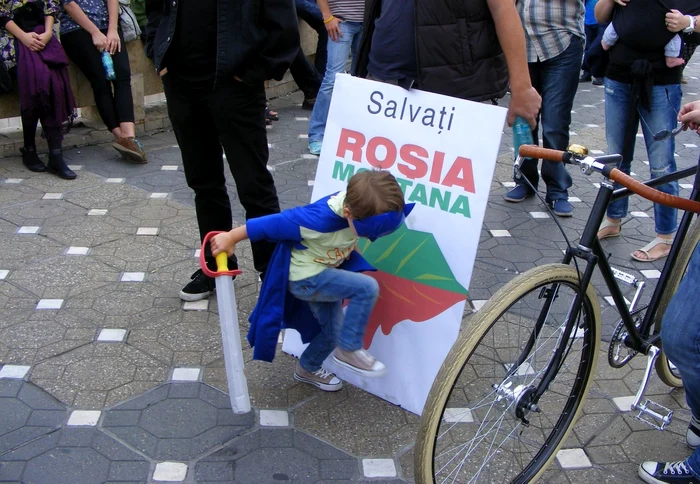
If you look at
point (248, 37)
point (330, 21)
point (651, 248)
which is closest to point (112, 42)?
point (330, 21)

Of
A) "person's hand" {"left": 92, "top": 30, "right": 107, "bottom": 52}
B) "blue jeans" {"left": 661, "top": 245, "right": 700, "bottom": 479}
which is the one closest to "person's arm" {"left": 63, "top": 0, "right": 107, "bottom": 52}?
"person's hand" {"left": 92, "top": 30, "right": 107, "bottom": 52}

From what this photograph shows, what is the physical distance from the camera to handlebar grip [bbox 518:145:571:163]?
7.96 ft

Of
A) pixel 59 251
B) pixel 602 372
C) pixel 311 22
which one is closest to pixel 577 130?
pixel 311 22

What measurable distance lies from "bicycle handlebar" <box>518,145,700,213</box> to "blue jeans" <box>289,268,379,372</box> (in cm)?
77

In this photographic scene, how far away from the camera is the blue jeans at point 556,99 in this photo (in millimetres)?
4934

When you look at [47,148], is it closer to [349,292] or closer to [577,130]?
[349,292]

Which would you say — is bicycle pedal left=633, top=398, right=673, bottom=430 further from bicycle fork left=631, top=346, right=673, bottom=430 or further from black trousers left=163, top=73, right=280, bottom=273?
black trousers left=163, top=73, right=280, bottom=273

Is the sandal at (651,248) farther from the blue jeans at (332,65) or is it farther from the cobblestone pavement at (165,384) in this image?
the blue jeans at (332,65)

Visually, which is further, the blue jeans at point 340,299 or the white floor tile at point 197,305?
the white floor tile at point 197,305

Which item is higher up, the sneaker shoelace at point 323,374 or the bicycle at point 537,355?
the bicycle at point 537,355

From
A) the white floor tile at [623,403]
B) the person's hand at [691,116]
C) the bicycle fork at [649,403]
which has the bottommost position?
the white floor tile at [623,403]

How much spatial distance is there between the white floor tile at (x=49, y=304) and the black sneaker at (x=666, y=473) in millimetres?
2806

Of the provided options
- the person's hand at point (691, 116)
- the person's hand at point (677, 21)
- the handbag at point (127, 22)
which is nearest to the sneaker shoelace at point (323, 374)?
the person's hand at point (691, 116)

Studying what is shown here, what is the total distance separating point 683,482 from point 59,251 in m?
3.47
